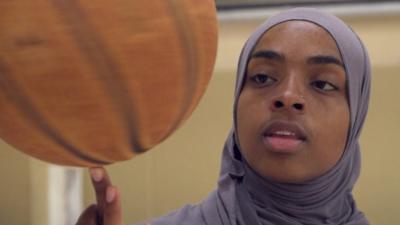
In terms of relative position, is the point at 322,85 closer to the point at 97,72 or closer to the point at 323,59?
the point at 323,59

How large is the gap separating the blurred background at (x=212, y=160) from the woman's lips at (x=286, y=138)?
89cm

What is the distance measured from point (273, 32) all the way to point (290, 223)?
0.30 m

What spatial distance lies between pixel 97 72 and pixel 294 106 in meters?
0.43

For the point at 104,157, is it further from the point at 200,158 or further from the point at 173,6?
the point at 200,158

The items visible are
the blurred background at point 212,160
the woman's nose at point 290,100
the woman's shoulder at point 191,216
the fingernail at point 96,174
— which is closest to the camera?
the fingernail at point 96,174

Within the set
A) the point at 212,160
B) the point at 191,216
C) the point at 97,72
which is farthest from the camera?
the point at 212,160

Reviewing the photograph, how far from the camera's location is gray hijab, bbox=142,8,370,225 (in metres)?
0.98

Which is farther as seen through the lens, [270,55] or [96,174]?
[270,55]

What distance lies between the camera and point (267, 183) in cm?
101

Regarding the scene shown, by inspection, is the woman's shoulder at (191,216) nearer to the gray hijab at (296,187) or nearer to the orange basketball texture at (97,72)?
the gray hijab at (296,187)

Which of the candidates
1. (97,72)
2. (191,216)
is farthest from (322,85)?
(97,72)

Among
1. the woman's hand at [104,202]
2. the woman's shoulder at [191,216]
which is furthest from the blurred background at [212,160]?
the woman's hand at [104,202]

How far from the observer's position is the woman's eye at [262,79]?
0.95 metres

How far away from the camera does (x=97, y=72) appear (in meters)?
0.54
